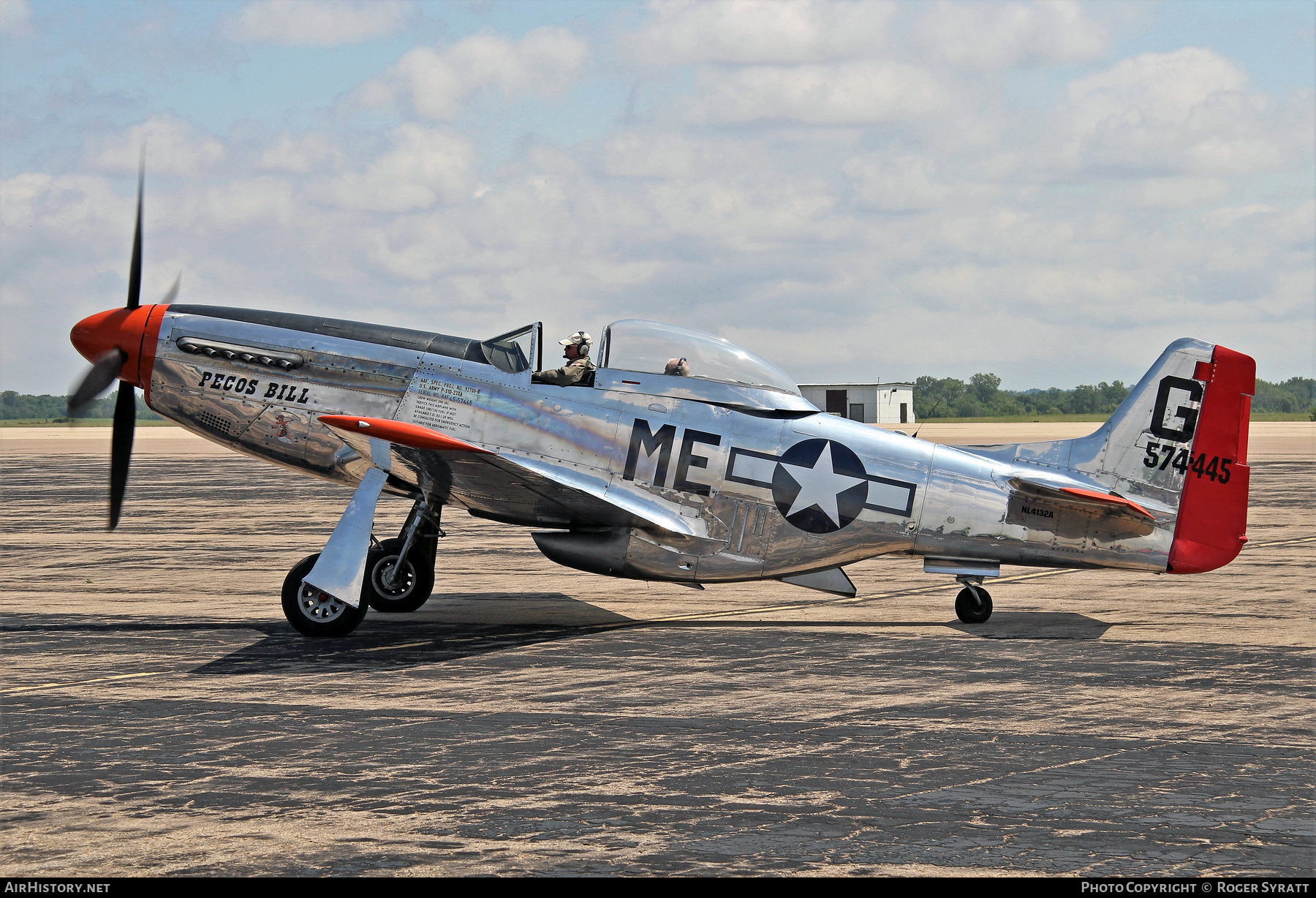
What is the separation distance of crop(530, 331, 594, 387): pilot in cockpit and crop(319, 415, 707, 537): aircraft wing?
0.74 metres

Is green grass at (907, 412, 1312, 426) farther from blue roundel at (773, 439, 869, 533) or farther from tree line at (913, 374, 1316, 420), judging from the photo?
blue roundel at (773, 439, 869, 533)

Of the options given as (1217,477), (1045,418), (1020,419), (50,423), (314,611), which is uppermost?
(1045,418)

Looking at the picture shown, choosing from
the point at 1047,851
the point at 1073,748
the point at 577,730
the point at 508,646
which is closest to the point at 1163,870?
the point at 1047,851

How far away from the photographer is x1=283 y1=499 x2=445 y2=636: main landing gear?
11164 mm

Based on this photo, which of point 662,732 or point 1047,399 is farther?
point 1047,399

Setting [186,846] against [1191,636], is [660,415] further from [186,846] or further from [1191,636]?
[186,846]

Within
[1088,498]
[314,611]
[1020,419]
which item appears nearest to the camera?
[314,611]

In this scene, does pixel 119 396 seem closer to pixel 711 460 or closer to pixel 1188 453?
pixel 711 460

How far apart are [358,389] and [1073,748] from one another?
7.21 meters

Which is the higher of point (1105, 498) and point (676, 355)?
point (676, 355)

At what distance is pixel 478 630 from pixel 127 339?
4.26m

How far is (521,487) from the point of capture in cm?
1128

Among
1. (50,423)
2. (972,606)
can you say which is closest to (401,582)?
(972,606)

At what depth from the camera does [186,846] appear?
219 inches
